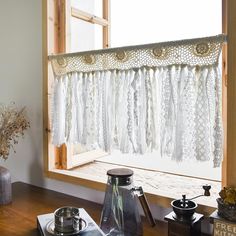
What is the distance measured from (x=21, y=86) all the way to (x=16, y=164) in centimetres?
51

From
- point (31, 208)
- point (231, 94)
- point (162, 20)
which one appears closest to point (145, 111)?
point (231, 94)

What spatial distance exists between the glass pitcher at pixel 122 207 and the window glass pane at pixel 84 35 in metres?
0.94

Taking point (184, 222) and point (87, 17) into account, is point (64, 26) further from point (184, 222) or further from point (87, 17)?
point (184, 222)

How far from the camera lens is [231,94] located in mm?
1023

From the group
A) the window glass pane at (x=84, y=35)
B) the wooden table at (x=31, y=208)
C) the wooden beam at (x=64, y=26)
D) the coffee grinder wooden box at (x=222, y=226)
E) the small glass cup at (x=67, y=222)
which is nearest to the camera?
the coffee grinder wooden box at (x=222, y=226)

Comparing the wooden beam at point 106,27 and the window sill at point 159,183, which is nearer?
the window sill at point 159,183

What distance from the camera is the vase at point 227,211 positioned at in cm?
91

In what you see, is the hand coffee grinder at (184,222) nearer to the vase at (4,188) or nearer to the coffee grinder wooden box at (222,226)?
the coffee grinder wooden box at (222,226)

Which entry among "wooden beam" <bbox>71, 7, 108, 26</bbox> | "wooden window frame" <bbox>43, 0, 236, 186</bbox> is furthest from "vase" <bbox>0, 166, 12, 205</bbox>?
"wooden beam" <bbox>71, 7, 108, 26</bbox>

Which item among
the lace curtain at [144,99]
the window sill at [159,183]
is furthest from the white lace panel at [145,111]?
the window sill at [159,183]

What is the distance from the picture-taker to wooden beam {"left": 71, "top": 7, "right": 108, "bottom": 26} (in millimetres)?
1681

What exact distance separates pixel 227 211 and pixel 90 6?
1.45 metres

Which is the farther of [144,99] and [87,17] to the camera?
[87,17]

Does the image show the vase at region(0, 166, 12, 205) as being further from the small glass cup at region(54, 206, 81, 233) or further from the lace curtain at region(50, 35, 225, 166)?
the small glass cup at region(54, 206, 81, 233)
